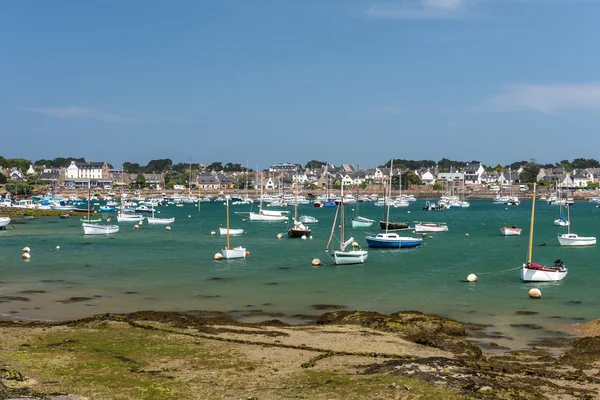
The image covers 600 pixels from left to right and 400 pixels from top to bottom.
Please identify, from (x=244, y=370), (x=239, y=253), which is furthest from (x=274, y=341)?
(x=239, y=253)

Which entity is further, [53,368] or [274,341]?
[274,341]

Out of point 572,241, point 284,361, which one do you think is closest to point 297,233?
point 572,241

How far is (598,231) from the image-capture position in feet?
323

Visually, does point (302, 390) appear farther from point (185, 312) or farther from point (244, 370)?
point (185, 312)

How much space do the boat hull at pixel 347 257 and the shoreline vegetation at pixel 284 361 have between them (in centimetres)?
2286

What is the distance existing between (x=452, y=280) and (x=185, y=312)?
66.9 feet

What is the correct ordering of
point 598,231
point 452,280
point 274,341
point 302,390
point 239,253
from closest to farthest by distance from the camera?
1. point 302,390
2. point 274,341
3. point 452,280
4. point 239,253
5. point 598,231

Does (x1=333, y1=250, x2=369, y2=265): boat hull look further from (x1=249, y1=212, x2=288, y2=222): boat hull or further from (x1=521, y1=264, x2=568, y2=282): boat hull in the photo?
(x1=249, y1=212, x2=288, y2=222): boat hull

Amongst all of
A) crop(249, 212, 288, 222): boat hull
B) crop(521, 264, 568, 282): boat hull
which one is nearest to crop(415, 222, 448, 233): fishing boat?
crop(249, 212, 288, 222): boat hull

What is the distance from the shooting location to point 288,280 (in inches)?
1829

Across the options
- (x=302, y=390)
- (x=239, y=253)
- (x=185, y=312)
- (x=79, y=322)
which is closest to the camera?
(x=302, y=390)

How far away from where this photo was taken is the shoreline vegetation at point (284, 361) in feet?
62.8

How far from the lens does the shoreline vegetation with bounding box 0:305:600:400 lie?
62.8ft

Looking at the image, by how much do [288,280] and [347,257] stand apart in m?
9.24
